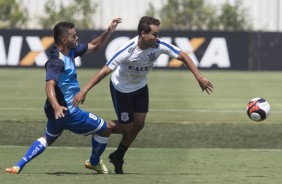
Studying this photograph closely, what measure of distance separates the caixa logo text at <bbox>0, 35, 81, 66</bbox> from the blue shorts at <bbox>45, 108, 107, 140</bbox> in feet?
88.3

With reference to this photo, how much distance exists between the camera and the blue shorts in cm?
1055

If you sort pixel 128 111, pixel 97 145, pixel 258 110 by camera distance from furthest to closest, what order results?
pixel 258 110 → pixel 128 111 → pixel 97 145

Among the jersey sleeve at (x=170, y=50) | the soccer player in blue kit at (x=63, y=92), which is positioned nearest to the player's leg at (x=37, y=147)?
the soccer player in blue kit at (x=63, y=92)

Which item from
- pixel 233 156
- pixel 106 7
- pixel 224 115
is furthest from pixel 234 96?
pixel 106 7

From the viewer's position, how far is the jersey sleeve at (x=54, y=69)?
1020cm

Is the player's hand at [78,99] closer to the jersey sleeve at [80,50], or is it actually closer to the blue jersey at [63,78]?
the blue jersey at [63,78]

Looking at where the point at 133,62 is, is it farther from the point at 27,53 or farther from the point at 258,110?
the point at 27,53

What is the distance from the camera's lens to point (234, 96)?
2509cm

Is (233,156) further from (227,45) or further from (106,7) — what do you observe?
(106,7)

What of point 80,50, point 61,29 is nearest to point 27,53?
point 80,50

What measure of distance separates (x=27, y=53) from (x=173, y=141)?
23.2 meters

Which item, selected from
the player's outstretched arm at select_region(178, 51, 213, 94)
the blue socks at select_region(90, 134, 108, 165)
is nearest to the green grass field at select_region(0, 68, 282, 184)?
the blue socks at select_region(90, 134, 108, 165)

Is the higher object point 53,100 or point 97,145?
point 53,100

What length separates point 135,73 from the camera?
1140cm
